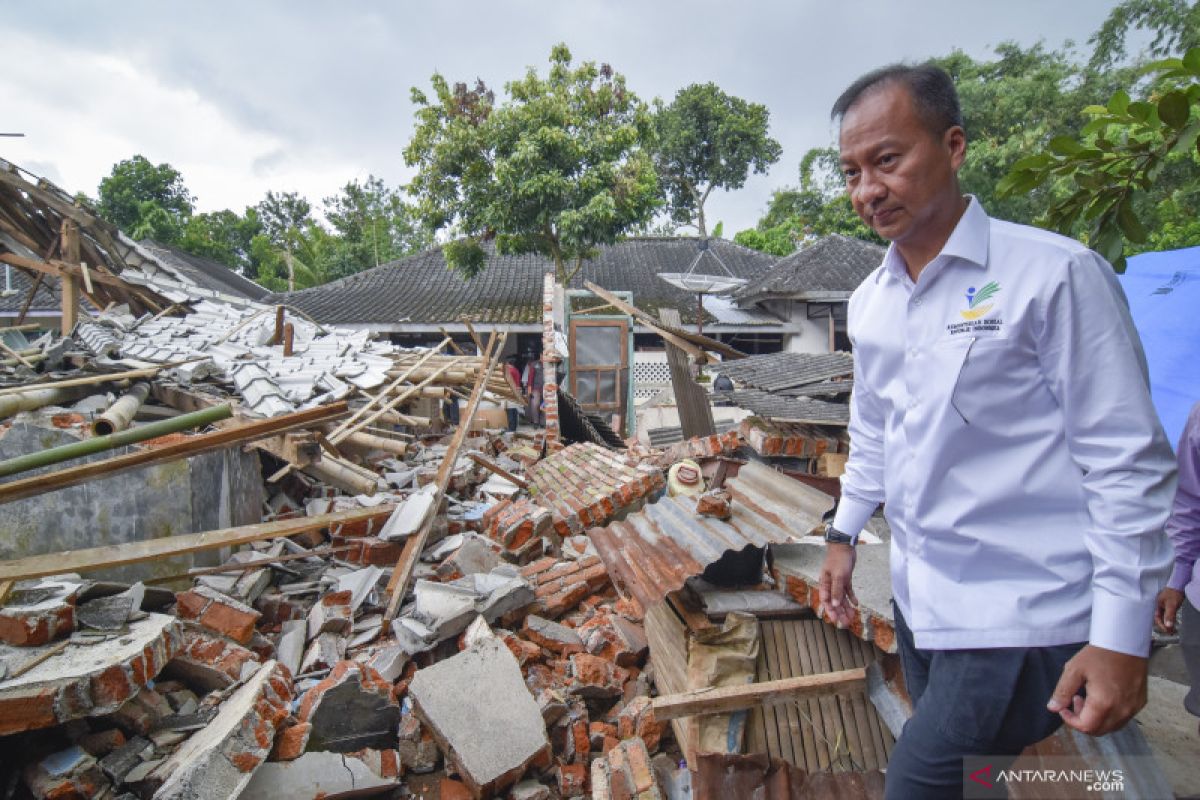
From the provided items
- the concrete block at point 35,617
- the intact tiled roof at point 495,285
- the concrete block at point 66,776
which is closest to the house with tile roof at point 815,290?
the intact tiled roof at point 495,285

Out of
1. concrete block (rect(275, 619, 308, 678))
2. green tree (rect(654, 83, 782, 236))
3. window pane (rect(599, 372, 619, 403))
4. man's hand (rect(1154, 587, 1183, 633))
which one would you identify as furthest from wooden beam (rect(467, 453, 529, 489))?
green tree (rect(654, 83, 782, 236))

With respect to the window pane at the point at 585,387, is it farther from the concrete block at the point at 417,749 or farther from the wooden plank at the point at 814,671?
the wooden plank at the point at 814,671

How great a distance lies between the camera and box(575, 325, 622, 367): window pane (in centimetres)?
1167

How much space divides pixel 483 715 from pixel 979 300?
2.47 metres

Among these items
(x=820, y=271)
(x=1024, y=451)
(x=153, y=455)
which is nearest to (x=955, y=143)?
(x=1024, y=451)

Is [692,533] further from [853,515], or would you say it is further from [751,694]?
[853,515]

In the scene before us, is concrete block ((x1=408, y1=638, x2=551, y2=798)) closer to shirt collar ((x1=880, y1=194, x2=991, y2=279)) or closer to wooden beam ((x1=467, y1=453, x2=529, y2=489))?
shirt collar ((x1=880, y1=194, x2=991, y2=279))

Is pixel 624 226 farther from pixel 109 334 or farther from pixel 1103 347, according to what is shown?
pixel 1103 347

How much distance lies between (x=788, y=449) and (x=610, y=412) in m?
7.23

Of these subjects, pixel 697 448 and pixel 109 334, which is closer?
pixel 697 448

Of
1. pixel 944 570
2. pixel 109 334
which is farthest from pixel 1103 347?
pixel 109 334

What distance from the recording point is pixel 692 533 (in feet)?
8.48

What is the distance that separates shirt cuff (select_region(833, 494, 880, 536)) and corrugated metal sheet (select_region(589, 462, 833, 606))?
71cm

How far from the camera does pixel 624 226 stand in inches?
512
